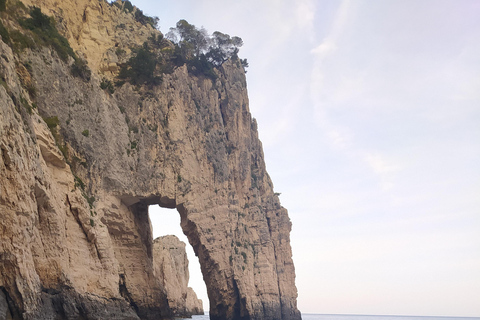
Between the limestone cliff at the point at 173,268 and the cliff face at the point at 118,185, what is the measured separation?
48.0 ft

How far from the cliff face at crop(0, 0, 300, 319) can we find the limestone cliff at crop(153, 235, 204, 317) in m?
14.6

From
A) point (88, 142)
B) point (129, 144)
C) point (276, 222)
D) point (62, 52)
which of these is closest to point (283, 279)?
point (276, 222)

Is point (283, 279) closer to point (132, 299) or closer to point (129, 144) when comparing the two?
point (132, 299)

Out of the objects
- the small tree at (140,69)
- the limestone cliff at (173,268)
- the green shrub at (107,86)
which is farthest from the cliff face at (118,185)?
the limestone cliff at (173,268)

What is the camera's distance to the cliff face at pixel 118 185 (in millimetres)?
18562

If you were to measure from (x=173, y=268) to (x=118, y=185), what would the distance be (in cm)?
3245

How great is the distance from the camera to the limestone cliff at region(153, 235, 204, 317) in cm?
5562

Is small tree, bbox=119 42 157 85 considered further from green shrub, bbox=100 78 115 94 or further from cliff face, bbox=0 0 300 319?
green shrub, bbox=100 78 115 94

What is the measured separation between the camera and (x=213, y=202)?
1506 inches

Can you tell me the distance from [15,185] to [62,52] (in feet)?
44.7

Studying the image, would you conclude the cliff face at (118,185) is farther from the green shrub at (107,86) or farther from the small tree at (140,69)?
the small tree at (140,69)

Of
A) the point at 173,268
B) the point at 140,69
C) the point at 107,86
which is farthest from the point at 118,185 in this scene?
the point at 173,268

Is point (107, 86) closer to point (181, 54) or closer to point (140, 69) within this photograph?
point (140, 69)

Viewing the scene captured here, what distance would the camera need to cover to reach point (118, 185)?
29422 mm
